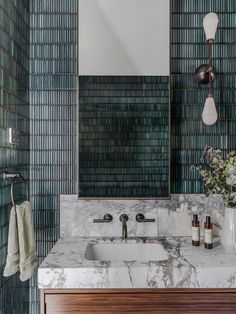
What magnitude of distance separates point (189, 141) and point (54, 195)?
906mm

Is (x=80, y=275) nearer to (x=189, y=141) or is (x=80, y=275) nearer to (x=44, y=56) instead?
(x=189, y=141)

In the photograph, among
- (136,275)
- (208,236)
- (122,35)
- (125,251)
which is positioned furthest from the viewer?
(122,35)

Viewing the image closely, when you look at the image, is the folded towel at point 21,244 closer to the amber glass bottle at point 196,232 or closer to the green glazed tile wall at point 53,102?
the green glazed tile wall at point 53,102

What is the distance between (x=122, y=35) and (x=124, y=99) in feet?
1.26

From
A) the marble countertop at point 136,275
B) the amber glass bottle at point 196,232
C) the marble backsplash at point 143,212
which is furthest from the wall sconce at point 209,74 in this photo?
the marble countertop at point 136,275

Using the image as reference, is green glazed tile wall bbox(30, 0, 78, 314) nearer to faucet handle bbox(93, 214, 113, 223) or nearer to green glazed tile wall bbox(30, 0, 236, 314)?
green glazed tile wall bbox(30, 0, 236, 314)

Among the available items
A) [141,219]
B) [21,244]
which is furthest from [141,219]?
[21,244]

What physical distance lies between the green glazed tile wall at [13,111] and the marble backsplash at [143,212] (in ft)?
1.09

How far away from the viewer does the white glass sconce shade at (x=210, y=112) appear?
179 cm

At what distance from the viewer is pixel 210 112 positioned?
1.79m

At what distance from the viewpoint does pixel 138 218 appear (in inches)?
72.0

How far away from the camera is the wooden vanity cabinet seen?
132cm

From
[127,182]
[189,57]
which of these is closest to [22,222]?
[127,182]

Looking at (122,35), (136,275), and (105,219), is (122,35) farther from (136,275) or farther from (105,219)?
(136,275)
